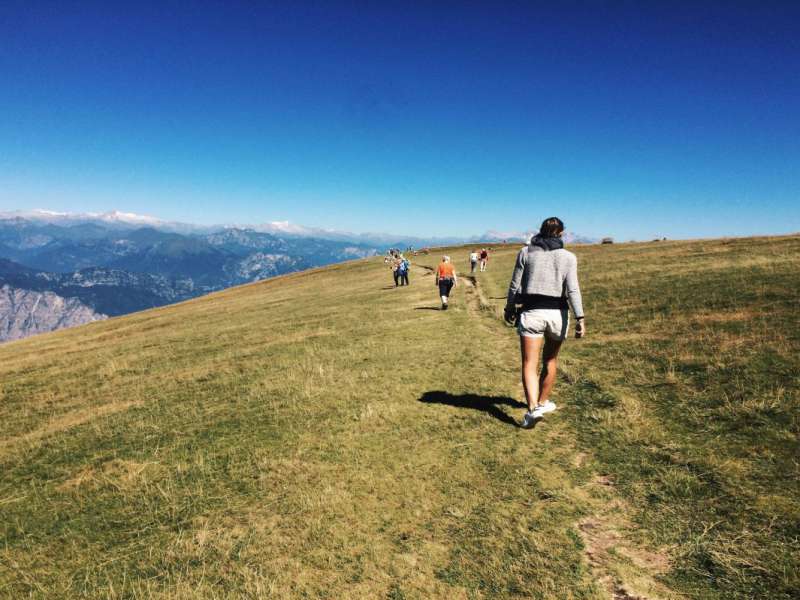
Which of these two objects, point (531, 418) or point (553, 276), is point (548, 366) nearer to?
point (531, 418)

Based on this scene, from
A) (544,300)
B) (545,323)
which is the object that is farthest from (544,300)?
(545,323)

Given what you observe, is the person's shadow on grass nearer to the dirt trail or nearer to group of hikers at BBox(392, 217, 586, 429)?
group of hikers at BBox(392, 217, 586, 429)

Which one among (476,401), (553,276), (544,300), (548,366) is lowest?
(476,401)

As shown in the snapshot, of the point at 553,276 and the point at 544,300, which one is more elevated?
the point at 553,276

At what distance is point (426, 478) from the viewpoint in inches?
241

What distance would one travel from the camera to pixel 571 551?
4477 millimetres

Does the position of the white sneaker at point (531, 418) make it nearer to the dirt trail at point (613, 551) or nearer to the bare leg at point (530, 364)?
the bare leg at point (530, 364)

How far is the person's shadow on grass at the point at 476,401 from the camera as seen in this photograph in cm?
854

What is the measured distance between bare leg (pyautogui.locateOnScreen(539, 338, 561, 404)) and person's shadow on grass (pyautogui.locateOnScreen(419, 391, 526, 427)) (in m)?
0.92

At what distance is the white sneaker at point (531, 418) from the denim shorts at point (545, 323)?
4.76 feet

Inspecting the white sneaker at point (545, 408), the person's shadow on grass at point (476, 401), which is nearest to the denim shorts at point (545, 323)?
the white sneaker at point (545, 408)

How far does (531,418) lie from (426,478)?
2.56 metres

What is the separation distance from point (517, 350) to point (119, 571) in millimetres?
11467

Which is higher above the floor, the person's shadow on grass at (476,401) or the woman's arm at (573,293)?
the woman's arm at (573,293)
